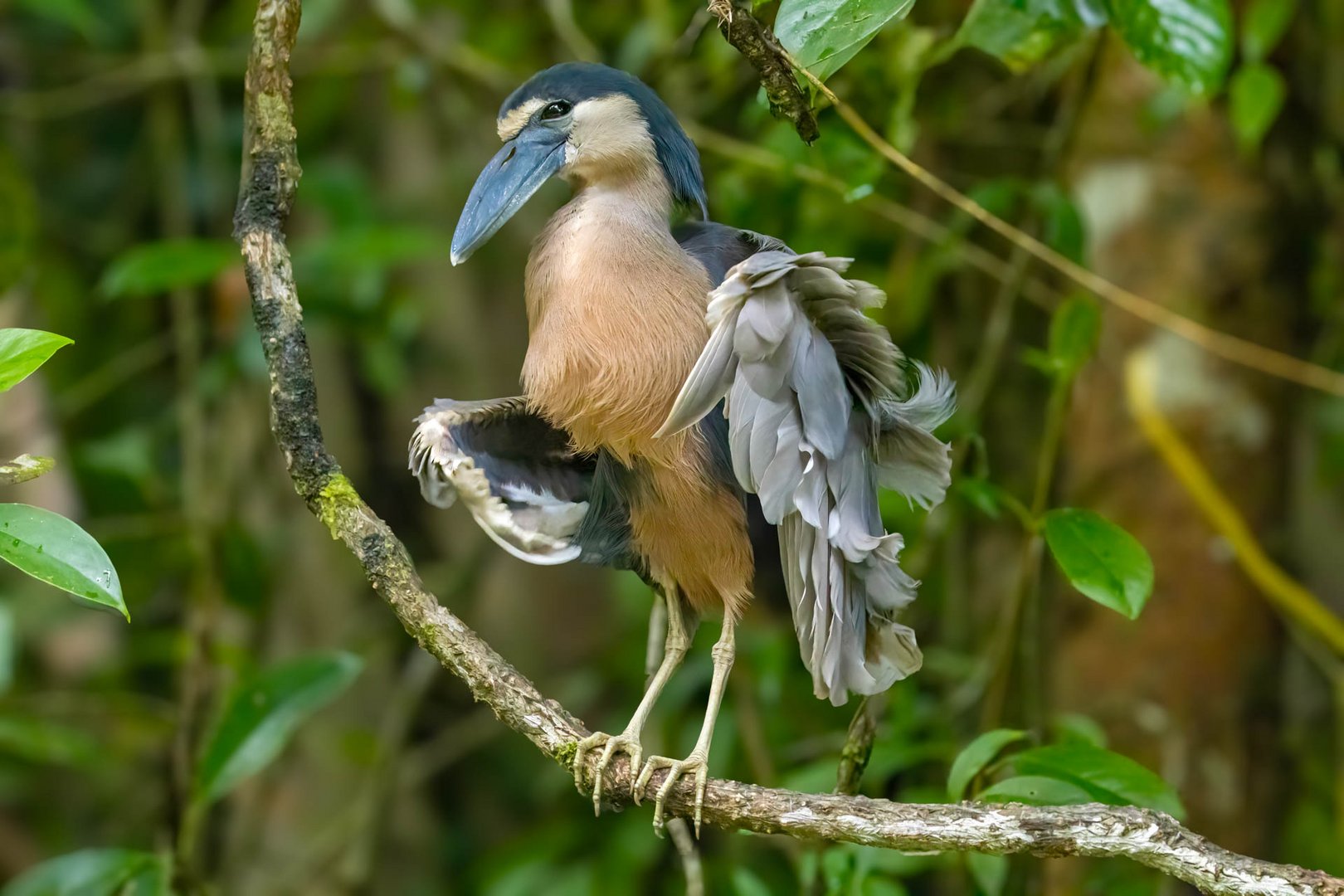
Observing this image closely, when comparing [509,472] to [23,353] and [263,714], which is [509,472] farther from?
[263,714]

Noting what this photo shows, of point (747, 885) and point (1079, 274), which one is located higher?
point (1079, 274)

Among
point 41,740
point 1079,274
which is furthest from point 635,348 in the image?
point 41,740

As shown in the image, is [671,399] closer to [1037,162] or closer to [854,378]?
[854,378]

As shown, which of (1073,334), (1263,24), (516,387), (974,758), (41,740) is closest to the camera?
(974,758)

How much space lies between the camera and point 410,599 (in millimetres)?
1008

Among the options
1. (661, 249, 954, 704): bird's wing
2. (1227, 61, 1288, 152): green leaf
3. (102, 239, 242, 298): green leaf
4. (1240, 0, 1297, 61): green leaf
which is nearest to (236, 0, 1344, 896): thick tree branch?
(661, 249, 954, 704): bird's wing

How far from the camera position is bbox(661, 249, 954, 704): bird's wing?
915mm

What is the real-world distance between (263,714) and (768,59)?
114cm

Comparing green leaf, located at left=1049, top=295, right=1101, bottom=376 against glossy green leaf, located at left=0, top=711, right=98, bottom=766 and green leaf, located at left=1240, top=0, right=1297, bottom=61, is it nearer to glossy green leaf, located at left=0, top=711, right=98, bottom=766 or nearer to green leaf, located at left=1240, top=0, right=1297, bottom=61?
green leaf, located at left=1240, top=0, right=1297, bottom=61

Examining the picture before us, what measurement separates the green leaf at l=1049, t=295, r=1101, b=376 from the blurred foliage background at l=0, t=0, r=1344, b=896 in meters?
0.12

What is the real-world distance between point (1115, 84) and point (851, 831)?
5.38 feet

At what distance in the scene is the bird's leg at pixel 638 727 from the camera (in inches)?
43.3

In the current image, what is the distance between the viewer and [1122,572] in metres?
1.08

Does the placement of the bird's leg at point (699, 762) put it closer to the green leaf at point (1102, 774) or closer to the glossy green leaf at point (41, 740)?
the green leaf at point (1102, 774)
